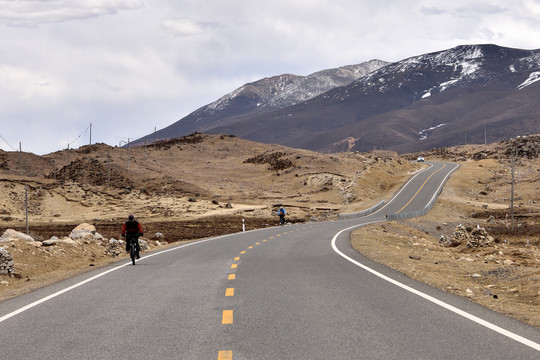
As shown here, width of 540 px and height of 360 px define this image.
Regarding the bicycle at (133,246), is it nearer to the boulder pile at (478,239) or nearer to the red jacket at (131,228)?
the red jacket at (131,228)

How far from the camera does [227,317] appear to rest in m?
8.56

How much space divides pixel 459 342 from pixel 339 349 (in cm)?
158

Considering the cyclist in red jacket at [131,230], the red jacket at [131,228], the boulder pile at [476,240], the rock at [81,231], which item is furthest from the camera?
the boulder pile at [476,240]

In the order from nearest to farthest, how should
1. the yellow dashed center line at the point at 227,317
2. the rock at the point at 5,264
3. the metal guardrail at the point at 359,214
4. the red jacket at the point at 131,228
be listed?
the yellow dashed center line at the point at 227,317 → the rock at the point at 5,264 → the red jacket at the point at 131,228 → the metal guardrail at the point at 359,214

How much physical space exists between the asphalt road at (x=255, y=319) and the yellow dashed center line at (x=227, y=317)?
0.05ft

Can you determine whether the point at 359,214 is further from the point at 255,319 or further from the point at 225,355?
the point at 225,355

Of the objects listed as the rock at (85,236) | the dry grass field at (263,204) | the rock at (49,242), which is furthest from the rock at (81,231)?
the rock at (49,242)

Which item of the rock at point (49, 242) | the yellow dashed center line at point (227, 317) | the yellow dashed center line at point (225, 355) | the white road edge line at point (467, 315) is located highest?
the rock at point (49, 242)

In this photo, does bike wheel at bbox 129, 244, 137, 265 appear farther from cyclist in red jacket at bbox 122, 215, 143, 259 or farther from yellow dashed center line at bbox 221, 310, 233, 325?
yellow dashed center line at bbox 221, 310, 233, 325

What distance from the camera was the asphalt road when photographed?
6668 mm

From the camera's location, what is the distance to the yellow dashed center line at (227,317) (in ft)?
26.9

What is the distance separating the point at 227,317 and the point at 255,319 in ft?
A: 1.54

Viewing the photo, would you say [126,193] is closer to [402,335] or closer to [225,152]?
[225,152]

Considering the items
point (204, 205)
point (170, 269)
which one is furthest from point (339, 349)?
point (204, 205)
